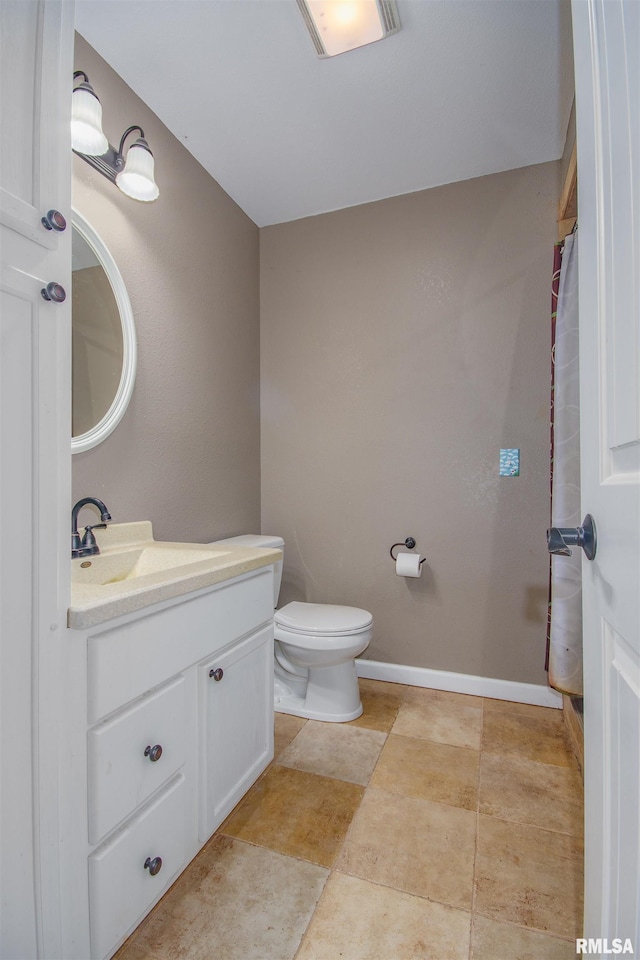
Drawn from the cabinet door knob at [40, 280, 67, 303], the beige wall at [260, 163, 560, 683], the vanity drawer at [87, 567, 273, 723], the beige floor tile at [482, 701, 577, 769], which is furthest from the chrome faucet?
the beige floor tile at [482, 701, 577, 769]

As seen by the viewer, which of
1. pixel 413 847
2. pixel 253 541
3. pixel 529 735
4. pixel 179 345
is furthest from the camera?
pixel 253 541

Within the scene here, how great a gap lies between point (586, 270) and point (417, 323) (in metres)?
1.68

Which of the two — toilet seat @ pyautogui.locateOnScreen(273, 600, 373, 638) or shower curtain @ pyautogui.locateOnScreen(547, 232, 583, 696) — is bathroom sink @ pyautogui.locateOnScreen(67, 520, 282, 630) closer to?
toilet seat @ pyautogui.locateOnScreen(273, 600, 373, 638)

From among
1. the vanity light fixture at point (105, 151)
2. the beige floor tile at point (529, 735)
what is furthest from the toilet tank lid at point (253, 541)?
the vanity light fixture at point (105, 151)

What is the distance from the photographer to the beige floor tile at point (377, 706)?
2.00 meters

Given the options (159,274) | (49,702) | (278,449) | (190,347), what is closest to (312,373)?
(278,449)

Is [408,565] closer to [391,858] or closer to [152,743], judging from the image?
[391,858]

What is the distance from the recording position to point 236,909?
3.67 feet

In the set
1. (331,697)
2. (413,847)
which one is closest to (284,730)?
(331,697)

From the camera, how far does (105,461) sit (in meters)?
1.65

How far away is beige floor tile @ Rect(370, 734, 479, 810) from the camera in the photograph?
1555 millimetres

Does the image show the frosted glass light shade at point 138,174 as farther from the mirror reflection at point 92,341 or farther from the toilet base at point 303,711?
the toilet base at point 303,711

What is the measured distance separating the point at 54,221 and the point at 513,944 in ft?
5.80

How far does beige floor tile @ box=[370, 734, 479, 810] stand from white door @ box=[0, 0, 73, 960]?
110 centimetres
